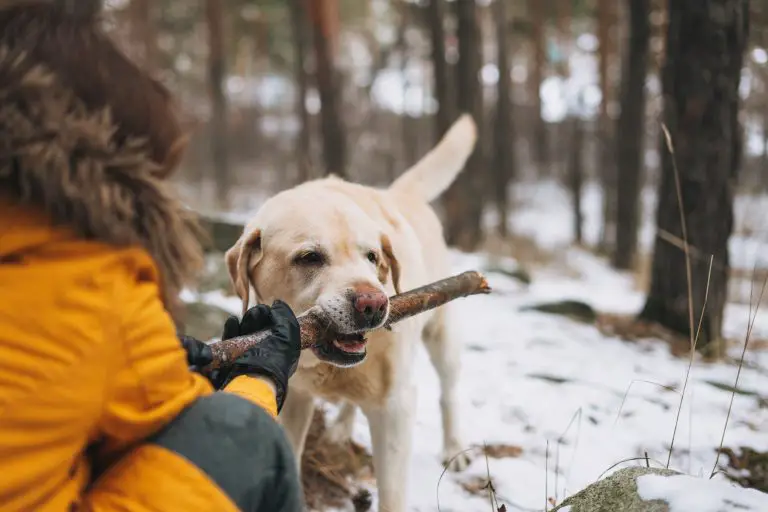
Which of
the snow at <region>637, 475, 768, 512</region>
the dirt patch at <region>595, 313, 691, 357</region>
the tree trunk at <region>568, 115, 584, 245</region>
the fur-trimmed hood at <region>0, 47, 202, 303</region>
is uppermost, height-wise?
the fur-trimmed hood at <region>0, 47, 202, 303</region>

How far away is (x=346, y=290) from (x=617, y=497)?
98cm

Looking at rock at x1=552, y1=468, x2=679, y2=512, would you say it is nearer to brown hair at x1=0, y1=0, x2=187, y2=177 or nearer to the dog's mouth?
the dog's mouth

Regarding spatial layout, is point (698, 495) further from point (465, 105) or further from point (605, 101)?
point (605, 101)

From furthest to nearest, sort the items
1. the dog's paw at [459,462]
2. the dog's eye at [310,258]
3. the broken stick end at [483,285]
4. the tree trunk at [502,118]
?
the tree trunk at [502,118], the dog's paw at [459,462], the broken stick end at [483,285], the dog's eye at [310,258]

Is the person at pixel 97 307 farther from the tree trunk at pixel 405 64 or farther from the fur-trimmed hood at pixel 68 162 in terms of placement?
the tree trunk at pixel 405 64

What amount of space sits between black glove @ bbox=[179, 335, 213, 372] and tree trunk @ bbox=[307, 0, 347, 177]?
8.15 metres

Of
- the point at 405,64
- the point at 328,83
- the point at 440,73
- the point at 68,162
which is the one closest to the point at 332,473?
the point at 68,162

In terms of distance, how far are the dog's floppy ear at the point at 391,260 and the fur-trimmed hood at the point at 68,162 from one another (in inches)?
45.3

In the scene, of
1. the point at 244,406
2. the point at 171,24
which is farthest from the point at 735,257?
the point at 171,24

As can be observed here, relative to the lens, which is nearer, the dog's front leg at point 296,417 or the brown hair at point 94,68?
the brown hair at point 94,68

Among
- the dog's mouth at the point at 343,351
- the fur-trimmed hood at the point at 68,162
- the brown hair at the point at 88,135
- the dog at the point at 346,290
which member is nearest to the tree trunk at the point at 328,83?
the dog at the point at 346,290

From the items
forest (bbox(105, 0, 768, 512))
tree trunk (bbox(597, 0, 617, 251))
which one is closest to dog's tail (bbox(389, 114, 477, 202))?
forest (bbox(105, 0, 768, 512))

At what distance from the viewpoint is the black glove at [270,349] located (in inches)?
62.5

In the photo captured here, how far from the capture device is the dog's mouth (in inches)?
81.8
